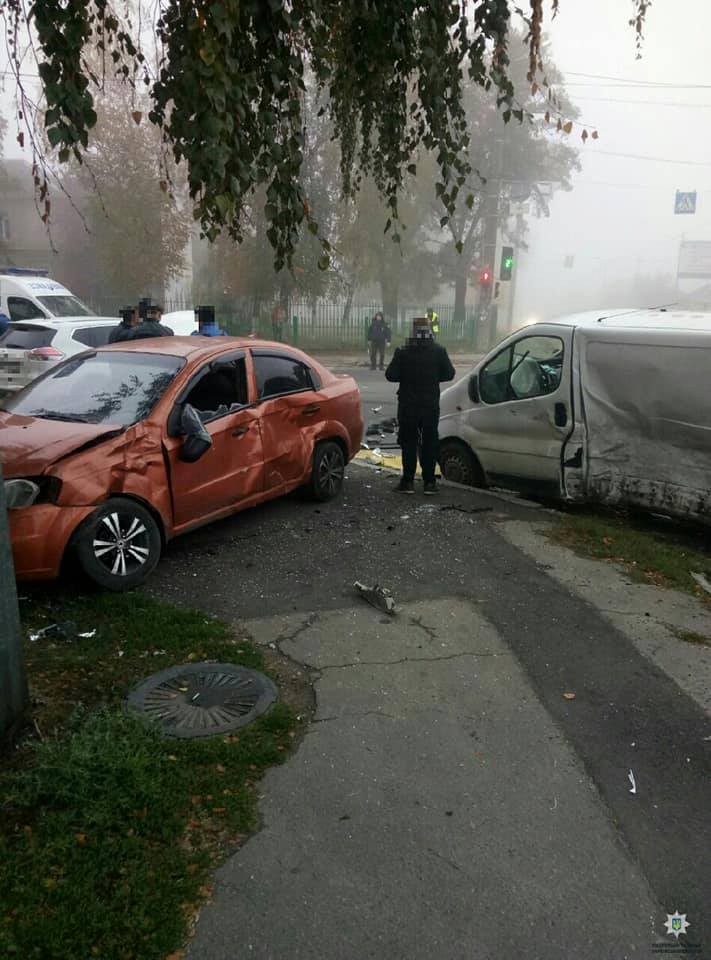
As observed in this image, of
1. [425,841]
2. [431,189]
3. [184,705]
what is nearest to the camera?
[425,841]

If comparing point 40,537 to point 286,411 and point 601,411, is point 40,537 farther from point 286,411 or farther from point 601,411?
point 601,411

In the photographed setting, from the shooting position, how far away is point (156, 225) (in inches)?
1209

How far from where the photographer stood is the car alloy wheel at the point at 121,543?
16.7 feet

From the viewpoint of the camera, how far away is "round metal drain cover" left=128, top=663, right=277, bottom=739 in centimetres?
374

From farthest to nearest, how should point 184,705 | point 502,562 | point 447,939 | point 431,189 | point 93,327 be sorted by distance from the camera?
point 431,189, point 93,327, point 502,562, point 184,705, point 447,939

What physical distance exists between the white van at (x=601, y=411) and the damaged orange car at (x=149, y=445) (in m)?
1.73

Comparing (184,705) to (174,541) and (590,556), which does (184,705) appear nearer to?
(174,541)

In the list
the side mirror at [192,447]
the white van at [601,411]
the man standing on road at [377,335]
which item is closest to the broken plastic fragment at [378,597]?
the side mirror at [192,447]

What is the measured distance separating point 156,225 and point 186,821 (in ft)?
101

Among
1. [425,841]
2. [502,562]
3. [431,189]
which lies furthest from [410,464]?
[431,189]

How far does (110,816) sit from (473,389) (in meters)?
6.10

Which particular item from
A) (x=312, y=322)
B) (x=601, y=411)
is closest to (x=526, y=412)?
(x=601, y=411)

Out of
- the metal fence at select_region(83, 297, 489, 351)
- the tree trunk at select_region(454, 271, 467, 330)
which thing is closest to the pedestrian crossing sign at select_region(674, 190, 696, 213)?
the tree trunk at select_region(454, 271, 467, 330)

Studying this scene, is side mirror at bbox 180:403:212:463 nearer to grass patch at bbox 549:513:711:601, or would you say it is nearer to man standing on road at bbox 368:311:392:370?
grass patch at bbox 549:513:711:601
